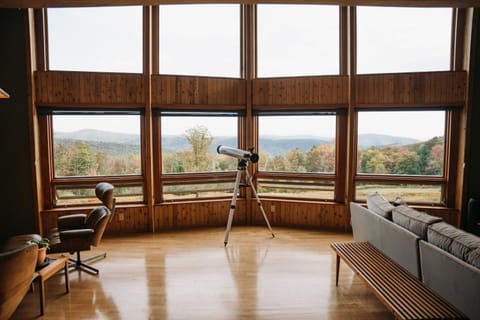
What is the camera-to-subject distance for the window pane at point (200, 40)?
15.4 feet

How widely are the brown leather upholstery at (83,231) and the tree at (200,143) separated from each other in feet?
5.69

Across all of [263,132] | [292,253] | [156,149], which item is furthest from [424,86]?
[156,149]

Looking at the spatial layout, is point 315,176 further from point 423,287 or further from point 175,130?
point 423,287

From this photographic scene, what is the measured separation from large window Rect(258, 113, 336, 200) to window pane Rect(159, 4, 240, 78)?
4.01ft

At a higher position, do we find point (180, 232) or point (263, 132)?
point (263, 132)

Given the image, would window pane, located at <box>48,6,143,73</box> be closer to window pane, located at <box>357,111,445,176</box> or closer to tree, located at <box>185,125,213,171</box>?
tree, located at <box>185,125,213,171</box>

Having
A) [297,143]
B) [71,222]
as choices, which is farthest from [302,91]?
[71,222]

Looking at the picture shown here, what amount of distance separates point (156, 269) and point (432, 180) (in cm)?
436

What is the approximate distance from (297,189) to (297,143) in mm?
821

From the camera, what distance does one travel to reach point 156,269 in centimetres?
324

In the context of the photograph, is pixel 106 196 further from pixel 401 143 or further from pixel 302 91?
pixel 401 143

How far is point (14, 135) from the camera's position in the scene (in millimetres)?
4059

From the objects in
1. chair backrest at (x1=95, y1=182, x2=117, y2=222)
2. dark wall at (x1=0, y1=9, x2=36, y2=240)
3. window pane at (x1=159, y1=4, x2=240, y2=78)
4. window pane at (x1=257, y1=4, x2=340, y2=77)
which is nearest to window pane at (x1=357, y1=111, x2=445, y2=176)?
window pane at (x1=257, y1=4, x2=340, y2=77)

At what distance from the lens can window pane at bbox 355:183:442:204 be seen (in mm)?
4527
